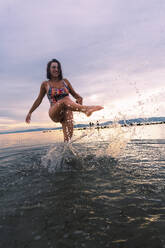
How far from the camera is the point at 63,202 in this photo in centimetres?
284

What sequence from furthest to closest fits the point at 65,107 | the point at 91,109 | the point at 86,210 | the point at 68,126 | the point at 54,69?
1. the point at 68,126
2. the point at 54,69
3. the point at 65,107
4. the point at 91,109
5. the point at 86,210

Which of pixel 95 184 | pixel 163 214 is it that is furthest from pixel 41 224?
pixel 163 214

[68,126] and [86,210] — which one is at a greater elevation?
[68,126]

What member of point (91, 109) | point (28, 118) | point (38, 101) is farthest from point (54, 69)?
point (91, 109)

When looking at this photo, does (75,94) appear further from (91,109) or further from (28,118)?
(91,109)

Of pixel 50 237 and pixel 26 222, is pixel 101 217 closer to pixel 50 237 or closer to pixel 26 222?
pixel 50 237

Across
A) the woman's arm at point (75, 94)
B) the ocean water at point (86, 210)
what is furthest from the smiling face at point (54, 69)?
the ocean water at point (86, 210)

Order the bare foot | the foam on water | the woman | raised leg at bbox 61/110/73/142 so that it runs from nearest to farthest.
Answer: the bare foot
the foam on water
the woman
raised leg at bbox 61/110/73/142

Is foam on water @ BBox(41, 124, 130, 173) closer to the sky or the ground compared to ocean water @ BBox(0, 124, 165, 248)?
closer to the sky

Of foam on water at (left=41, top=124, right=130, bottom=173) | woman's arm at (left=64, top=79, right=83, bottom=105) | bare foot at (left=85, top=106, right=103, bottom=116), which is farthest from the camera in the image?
woman's arm at (left=64, top=79, right=83, bottom=105)

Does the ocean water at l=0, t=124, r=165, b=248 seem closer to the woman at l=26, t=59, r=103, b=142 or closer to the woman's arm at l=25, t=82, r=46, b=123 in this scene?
the woman at l=26, t=59, r=103, b=142

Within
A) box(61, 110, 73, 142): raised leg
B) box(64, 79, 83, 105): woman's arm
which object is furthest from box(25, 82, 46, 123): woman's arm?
box(61, 110, 73, 142): raised leg

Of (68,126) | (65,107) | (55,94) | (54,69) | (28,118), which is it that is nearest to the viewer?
(65,107)

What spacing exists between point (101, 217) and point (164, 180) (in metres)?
1.95
